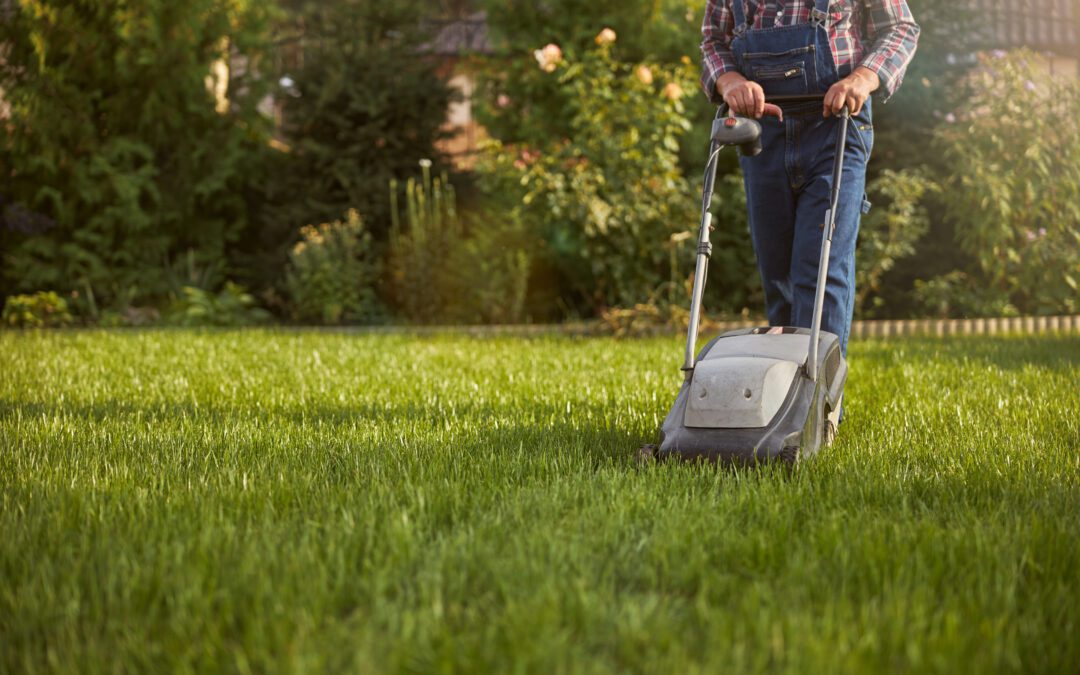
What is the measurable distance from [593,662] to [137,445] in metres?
2.21

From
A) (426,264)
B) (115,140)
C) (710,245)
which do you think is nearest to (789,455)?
(710,245)

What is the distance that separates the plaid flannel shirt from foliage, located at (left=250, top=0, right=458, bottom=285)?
21.9 ft

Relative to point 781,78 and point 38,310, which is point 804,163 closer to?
point 781,78

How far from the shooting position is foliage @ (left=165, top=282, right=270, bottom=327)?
9281 millimetres

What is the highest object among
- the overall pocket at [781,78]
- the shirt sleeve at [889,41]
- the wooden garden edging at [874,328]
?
the shirt sleeve at [889,41]

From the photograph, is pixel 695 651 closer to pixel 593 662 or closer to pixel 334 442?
pixel 593 662

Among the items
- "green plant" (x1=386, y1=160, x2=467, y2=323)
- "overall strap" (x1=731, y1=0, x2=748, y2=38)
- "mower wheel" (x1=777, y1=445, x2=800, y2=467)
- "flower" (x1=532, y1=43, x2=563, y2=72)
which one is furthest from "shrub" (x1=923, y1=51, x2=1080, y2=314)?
"mower wheel" (x1=777, y1=445, x2=800, y2=467)

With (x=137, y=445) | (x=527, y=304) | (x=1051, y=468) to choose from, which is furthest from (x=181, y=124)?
(x=1051, y=468)

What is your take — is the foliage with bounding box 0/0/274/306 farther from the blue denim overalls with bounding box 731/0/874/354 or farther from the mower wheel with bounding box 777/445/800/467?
the mower wheel with bounding box 777/445/800/467

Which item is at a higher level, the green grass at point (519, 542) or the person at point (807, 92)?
the person at point (807, 92)

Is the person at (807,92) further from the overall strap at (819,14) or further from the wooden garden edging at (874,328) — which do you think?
the wooden garden edging at (874,328)

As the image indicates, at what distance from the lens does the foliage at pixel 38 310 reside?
8.95 meters

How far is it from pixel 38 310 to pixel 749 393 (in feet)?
26.3

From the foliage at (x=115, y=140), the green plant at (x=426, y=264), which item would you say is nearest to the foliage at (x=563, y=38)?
the green plant at (x=426, y=264)
